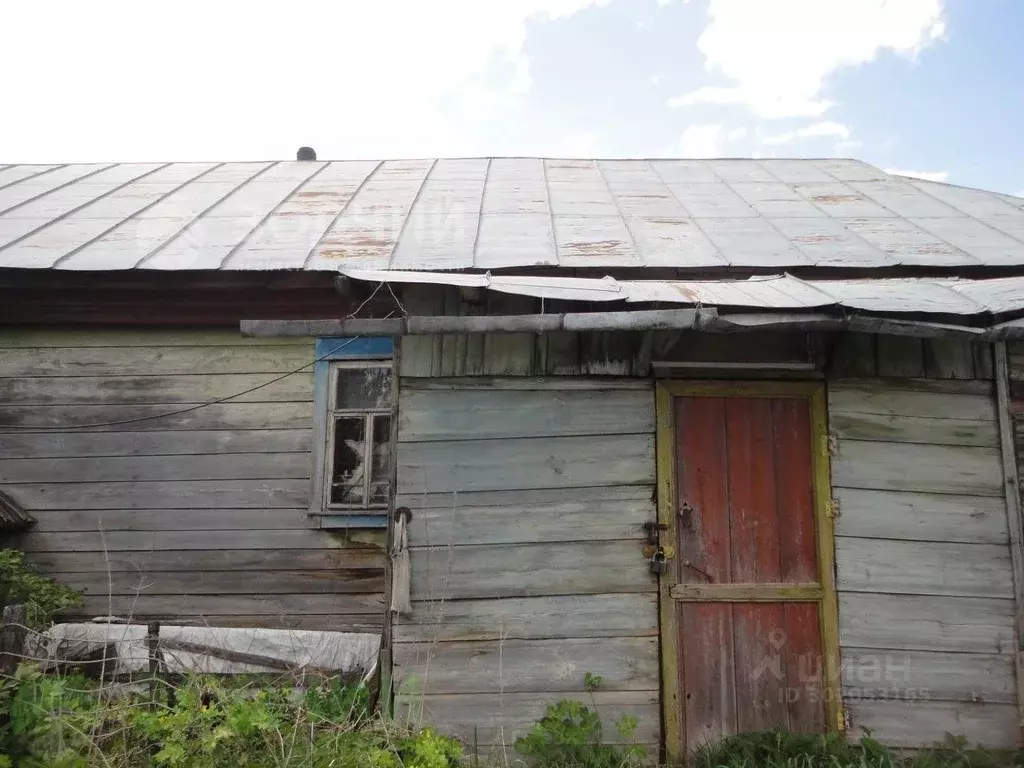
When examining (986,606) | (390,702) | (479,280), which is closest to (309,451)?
(390,702)

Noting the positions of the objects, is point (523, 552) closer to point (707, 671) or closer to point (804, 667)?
point (707, 671)

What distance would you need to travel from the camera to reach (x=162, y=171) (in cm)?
784

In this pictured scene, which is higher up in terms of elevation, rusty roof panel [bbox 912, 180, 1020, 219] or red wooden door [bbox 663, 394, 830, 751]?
rusty roof panel [bbox 912, 180, 1020, 219]

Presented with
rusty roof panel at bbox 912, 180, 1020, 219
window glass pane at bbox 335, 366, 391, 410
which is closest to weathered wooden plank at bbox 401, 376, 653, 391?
window glass pane at bbox 335, 366, 391, 410

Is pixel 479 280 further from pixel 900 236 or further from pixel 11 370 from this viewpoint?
pixel 11 370

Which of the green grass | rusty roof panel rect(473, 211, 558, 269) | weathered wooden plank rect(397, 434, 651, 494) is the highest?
rusty roof panel rect(473, 211, 558, 269)

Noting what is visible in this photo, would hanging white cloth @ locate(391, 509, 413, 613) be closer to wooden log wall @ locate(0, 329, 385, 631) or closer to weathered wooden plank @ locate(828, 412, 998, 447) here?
wooden log wall @ locate(0, 329, 385, 631)

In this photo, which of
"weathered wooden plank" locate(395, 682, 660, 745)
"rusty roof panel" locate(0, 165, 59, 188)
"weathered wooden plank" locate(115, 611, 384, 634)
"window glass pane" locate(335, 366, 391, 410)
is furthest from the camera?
"rusty roof panel" locate(0, 165, 59, 188)

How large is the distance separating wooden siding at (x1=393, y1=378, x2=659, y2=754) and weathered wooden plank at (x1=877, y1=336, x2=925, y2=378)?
4.59 ft

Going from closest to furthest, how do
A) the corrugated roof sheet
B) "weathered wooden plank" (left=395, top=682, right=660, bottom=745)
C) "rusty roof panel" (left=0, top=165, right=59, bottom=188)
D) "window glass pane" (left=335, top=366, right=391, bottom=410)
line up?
the corrugated roof sheet < "weathered wooden plank" (left=395, top=682, right=660, bottom=745) < "window glass pane" (left=335, top=366, right=391, bottom=410) < "rusty roof panel" (left=0, top=165, right=59, bottom=188)

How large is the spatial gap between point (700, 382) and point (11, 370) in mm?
5328

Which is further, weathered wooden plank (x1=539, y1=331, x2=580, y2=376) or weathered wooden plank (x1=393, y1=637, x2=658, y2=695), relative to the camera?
weathered wooden plank (x1=539, y1=331, x2=580, y2=376)

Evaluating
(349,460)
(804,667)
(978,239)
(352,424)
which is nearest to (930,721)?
(804,667)

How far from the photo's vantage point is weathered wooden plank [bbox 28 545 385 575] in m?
5.04
